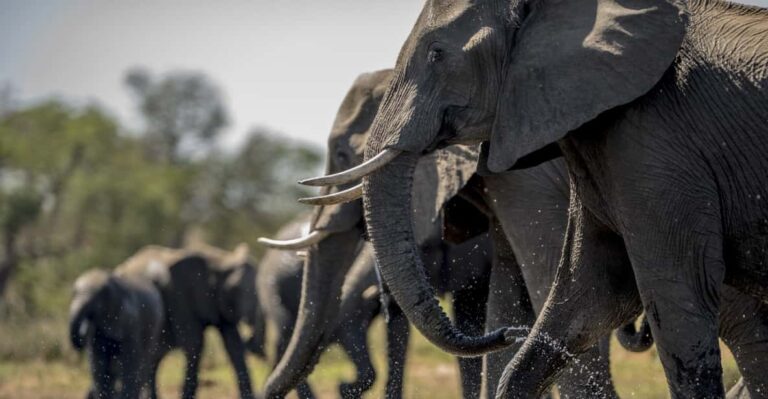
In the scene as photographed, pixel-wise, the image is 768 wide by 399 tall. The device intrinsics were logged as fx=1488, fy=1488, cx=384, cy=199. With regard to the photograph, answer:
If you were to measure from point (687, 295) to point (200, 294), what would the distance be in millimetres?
8658

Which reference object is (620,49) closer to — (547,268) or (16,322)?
(547,268)

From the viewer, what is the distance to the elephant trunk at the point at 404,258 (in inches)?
171

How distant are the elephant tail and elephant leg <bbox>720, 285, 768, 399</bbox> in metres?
0.52

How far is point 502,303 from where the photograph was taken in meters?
6.08

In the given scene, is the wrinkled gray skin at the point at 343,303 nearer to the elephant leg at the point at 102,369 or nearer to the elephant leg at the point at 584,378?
the elephant leg at the point at 102,369

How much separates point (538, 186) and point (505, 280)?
48cm

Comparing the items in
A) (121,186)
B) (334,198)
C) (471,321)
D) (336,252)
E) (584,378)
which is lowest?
(584,378)

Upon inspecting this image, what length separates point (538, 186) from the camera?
230 inches

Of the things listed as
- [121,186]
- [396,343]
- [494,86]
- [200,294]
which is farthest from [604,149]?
[121,186]

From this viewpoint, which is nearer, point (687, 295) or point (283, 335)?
point (687, 295)

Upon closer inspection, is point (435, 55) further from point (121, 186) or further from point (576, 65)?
point (121, 186)

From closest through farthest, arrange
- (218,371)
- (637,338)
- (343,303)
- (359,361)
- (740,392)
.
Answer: (740,392), (637,338), (359,361), (343,303), (218,371)

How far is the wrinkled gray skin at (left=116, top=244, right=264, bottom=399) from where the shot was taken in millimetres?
12102

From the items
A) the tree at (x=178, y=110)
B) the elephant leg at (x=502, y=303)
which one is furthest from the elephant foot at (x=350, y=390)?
the tree at (x=178, y=110)
